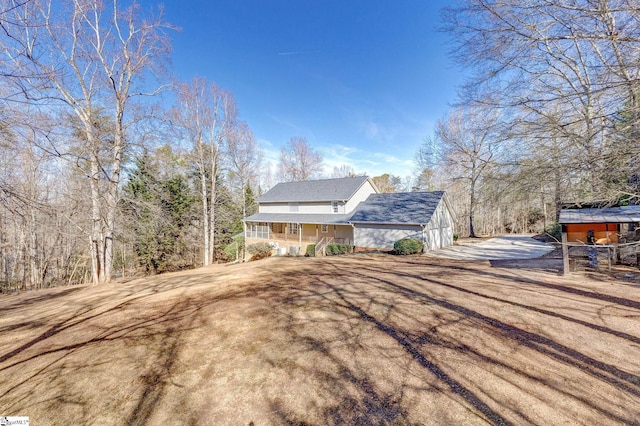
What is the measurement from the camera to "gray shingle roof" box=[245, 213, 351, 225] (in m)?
19.7

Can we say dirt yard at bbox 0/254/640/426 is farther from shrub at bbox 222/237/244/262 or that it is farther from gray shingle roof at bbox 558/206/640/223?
shrub at bbox 222/237/244/262

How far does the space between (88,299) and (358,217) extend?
1488cm

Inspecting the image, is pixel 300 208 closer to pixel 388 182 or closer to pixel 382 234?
pixel 382 234

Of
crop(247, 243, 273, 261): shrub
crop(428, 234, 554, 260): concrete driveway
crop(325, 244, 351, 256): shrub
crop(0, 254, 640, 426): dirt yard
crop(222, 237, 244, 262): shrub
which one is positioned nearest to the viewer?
crop(0, 254, 640, 426): dirt yard

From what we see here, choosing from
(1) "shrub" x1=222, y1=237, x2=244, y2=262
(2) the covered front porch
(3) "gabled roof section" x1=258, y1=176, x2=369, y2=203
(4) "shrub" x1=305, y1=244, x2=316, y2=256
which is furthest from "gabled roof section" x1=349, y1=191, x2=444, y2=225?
(1) "shrub" x1=222, y1=237, x2=244, y2=262

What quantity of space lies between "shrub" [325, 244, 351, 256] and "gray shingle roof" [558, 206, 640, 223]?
11.5 m

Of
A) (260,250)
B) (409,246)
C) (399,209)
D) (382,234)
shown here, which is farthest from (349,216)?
(260,250)

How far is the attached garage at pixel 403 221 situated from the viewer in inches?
651

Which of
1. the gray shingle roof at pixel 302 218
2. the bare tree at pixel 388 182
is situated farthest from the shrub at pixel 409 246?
the bare tree at pixel 388 182

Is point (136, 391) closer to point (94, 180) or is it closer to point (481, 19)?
point (481, 19)

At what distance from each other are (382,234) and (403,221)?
68.4 inches

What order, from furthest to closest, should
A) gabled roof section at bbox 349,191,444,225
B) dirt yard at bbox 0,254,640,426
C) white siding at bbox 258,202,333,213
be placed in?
white siding at bbox 258,202,333,213 < gabled roof section at bbox 349,191,444,225 < dirt yard at bbox 0,254,640,426

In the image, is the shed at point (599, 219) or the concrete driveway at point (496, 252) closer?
the shed at point (599, 219)

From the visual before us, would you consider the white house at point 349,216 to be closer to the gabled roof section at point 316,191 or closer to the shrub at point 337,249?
the gabled roof section at point 316,191
